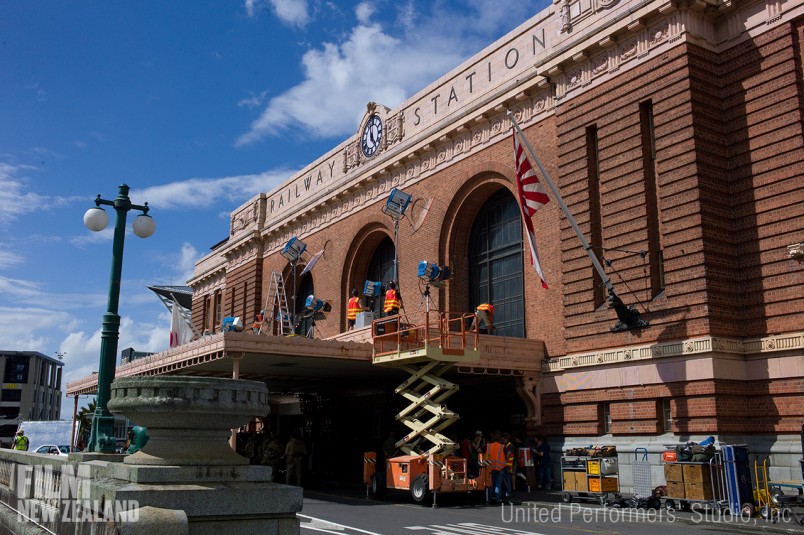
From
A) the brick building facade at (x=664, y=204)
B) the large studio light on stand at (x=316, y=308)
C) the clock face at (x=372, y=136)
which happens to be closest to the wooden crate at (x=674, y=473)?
the brick building facade at (x=664, y=204)

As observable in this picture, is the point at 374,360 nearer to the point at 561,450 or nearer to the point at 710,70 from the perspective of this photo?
the point at 561,450

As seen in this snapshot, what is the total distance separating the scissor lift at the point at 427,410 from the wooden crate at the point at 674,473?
15.4ft

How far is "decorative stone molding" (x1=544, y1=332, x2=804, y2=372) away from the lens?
688 inches

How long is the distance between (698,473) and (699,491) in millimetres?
375

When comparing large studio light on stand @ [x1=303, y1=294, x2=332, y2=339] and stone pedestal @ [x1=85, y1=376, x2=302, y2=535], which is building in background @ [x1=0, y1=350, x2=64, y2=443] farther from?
stone pedestal @ [x1=85, y1=376, x2=302, y2=535]

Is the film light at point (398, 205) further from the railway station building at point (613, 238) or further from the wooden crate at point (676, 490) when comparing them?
the wooden crate at point (676, 490)

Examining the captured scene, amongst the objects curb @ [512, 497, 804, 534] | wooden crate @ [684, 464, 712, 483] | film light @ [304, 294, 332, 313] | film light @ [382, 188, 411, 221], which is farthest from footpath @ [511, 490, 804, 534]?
film light @ [304, 294, 332, 313]

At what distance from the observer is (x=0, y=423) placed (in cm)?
9812

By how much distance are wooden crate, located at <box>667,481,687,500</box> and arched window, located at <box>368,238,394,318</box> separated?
57.5ft

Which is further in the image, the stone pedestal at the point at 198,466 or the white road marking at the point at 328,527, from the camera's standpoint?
the white road marking at the point at 328,527

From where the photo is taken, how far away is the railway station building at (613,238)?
18031mm

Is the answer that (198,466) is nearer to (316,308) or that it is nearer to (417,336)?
(417,336)

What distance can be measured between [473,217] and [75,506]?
22593 millimetres

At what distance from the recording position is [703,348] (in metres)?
17.9
